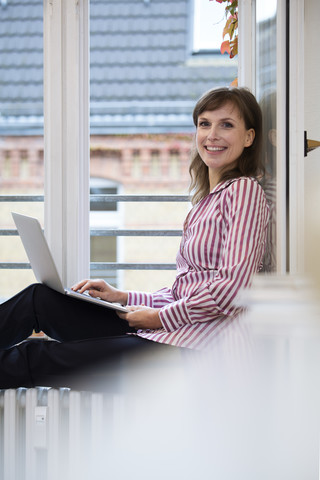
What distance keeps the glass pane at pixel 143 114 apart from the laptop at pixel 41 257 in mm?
504

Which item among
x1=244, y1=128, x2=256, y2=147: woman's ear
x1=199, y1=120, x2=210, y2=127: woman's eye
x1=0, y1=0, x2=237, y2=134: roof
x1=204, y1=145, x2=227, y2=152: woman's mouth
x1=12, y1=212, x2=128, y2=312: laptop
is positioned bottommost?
x1=12, y1=212, x2=128, y2=312: laptop

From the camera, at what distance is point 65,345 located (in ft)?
4.68

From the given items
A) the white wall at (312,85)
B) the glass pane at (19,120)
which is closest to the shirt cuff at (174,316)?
the white wall at (312,85)

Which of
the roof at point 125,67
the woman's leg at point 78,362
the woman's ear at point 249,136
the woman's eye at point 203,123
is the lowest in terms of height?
the woman's leg at point 78,362

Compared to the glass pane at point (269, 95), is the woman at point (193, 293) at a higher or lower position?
lower

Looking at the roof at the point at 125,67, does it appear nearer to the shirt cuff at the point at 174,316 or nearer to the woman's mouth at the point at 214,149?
the woman's mouth at the point at 214,149

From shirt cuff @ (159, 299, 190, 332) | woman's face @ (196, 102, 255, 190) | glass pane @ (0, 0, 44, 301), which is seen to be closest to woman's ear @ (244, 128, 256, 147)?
woman's face @ (196, 102, 255, 190)

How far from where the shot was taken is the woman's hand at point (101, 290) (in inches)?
60.1

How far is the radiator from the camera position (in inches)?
57.7

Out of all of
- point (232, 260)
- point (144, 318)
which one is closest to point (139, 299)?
point (144, 318)

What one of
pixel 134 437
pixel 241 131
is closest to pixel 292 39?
pixel 241 131

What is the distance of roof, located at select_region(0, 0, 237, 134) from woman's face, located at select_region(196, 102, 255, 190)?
1.73ft

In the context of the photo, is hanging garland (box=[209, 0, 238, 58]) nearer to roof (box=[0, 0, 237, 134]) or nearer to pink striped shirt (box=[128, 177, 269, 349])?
roof (box=[0, 0, 237, 134])

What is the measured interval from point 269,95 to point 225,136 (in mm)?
161
